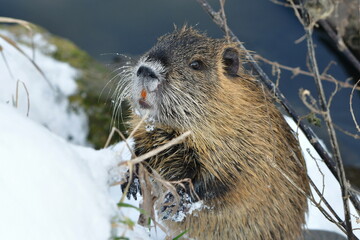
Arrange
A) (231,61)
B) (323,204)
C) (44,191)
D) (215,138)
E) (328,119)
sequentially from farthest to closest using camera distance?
(323,204)
(231,61)
(215,138)
(328,119)
(44,191)

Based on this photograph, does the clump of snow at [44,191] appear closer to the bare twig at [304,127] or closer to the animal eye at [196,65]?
the animal eye at [196,65]

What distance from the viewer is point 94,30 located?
639cm

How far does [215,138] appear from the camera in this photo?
107 inches

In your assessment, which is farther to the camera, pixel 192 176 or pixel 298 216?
pixel 298 216

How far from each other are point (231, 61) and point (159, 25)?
3595 millimetres

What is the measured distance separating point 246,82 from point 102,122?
2267mm

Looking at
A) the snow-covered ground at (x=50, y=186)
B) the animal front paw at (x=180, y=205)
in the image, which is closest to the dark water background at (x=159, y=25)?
the animal front paw at (x=180, y=205)

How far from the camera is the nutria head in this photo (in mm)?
2596

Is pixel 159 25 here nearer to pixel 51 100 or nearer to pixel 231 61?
pixel 51 100

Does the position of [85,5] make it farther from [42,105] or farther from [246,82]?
[246,82]

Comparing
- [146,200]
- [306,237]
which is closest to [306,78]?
[306,237]

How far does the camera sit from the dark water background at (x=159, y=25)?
5.97 meters

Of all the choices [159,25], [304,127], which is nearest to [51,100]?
[159,25]

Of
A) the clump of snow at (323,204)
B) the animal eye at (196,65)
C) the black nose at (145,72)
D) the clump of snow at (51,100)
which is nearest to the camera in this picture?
the black nose at (145,72)
